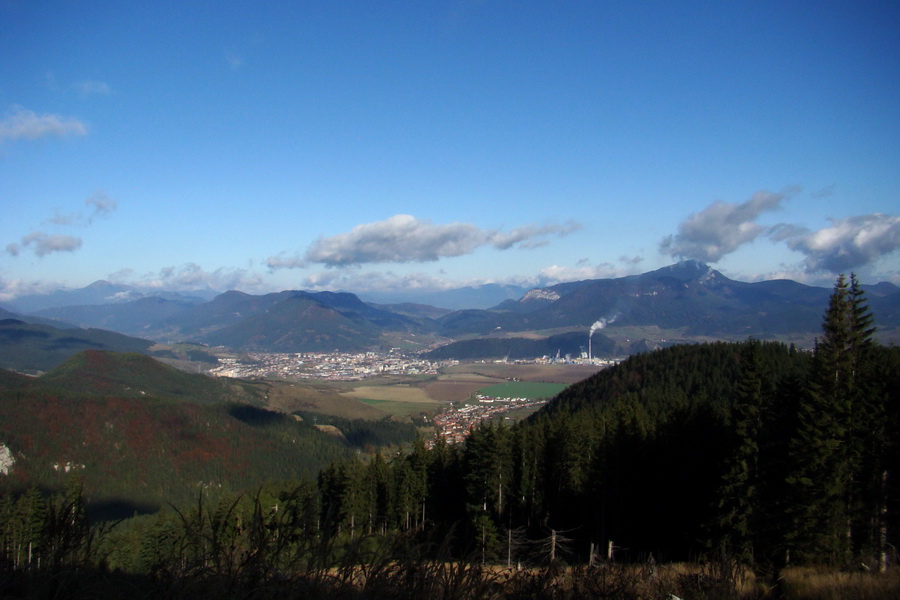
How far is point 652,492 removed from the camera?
21250mm

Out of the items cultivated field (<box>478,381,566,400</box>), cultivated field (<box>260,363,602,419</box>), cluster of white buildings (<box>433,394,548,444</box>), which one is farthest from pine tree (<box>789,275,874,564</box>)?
cultivated field (<box>478,381,566,400</box>)

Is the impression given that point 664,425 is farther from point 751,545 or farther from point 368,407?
point 368,407

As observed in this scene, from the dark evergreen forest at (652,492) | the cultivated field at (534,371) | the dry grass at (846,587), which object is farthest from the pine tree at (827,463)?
the cultivated field at (534,371)

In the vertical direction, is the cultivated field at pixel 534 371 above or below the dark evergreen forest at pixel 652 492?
below

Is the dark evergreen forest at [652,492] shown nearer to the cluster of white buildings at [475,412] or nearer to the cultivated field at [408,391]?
the cluster of white buildings at [475,412]

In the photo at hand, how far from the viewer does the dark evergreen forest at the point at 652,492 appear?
12.2 ft

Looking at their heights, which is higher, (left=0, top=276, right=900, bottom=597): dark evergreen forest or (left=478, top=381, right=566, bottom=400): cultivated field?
(left=0, top=276, right=900, bottom=597): dark evergreen forest

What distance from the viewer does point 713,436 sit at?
18531mm

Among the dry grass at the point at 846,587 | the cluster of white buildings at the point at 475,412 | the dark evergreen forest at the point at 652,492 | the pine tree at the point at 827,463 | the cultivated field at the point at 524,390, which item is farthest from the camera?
the cultivated field at the point at 524,390

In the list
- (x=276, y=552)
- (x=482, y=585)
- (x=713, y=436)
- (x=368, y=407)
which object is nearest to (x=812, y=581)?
(x=482, y=585)

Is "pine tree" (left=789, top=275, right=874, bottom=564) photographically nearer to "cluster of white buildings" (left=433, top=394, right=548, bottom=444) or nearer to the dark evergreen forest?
the dark evergreen forest

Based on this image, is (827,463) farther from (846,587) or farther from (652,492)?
(846,587)

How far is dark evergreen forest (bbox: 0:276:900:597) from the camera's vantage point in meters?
3.72

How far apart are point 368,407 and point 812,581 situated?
11418cm
